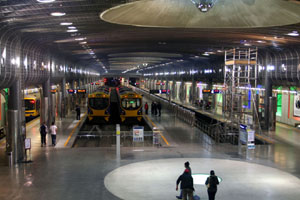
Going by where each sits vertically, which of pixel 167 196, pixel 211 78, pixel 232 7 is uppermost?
pixel 232 7

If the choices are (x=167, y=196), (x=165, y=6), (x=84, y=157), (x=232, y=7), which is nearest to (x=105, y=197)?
(x=167, y=196)

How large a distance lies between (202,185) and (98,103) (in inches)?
665

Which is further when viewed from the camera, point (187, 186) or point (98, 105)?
point (98, 105)

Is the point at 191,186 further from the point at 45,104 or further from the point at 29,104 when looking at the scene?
the point at 29,104

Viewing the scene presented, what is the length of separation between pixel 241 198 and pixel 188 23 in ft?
24.1

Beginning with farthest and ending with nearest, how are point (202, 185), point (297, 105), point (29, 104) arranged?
point (29, 104) → point (297, 105) → point (202, 185)

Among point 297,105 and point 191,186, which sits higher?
point 297,105

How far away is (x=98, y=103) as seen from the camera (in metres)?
26.0

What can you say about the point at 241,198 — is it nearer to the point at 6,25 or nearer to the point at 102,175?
the point at 102,175

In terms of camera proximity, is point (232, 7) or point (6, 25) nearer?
point (6, 25)

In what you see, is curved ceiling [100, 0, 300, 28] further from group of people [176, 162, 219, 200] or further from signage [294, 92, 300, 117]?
signage [294, 92, 300, 117]

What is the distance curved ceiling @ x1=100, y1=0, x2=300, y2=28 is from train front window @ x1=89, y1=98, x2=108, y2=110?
1330cm

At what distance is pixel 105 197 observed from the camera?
9.03m

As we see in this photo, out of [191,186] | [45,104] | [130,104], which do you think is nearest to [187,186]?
[191,186]
